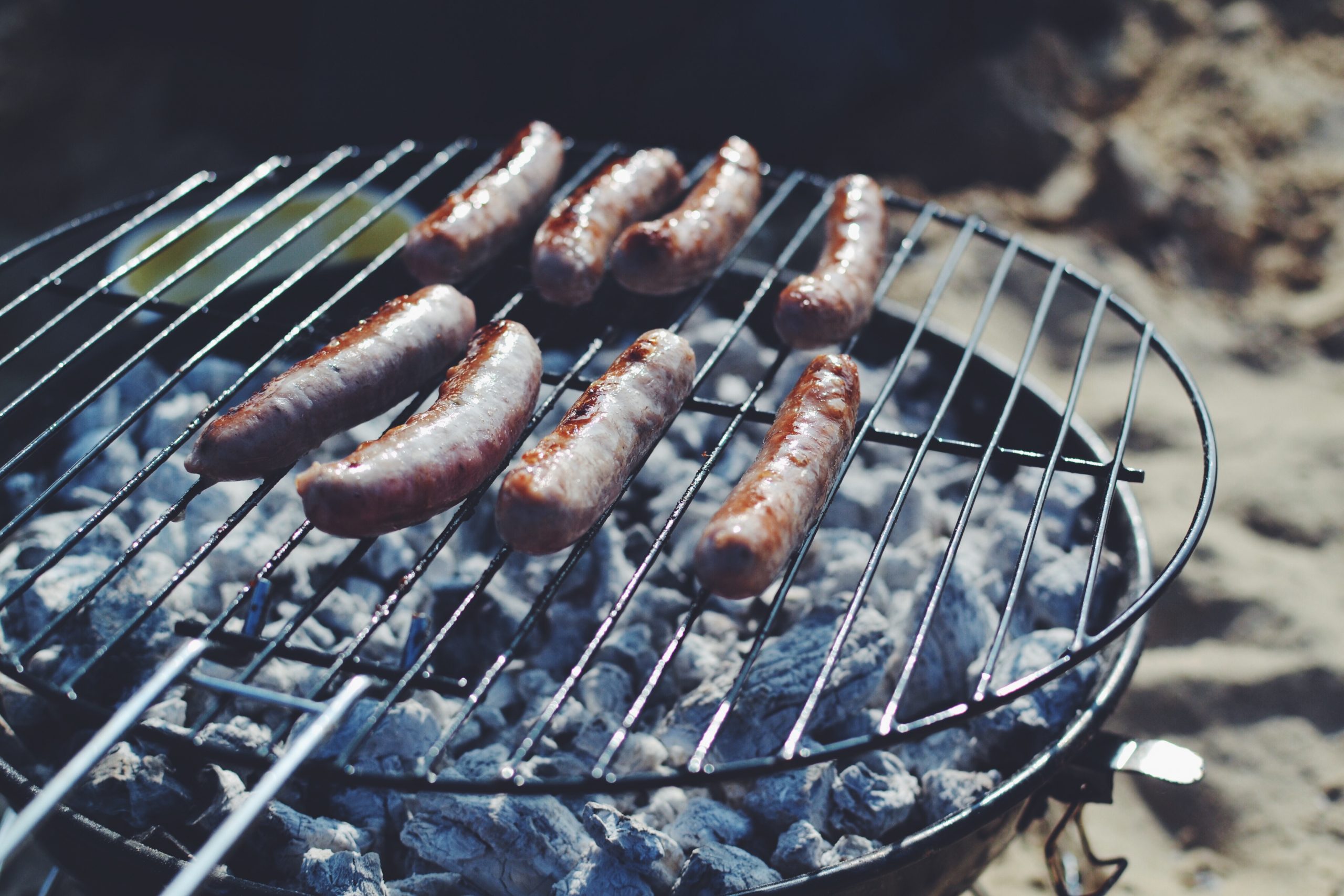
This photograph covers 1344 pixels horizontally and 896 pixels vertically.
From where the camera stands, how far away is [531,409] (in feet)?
8.17

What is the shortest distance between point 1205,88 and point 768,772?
668cm

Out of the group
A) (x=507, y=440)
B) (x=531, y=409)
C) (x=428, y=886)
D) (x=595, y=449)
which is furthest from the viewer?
(x=531, y=409)

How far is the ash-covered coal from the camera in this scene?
2066 mm

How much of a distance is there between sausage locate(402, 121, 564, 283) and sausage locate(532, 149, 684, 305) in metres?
0.11

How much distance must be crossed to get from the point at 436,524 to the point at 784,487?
135cm

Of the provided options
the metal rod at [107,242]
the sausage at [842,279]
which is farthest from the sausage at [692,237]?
the metal rod at [107,242]

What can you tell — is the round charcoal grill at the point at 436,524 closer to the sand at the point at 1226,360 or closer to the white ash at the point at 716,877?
the white ash at the point at 716,877

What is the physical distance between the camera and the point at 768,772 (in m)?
1.63

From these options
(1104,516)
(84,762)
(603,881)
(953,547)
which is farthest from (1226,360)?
(84,762)

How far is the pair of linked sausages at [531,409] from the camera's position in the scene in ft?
6.51

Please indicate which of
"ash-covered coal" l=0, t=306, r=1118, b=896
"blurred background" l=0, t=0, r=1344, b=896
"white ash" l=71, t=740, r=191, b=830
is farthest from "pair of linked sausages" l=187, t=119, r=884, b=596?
"blurred background" l=0, t=0, r=1344, b=896

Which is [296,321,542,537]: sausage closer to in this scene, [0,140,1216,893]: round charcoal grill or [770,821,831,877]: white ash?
[0,140,1216,893]: round charcoal grill

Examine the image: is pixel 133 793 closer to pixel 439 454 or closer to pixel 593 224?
pixel 439 454

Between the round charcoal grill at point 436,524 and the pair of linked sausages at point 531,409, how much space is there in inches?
4.9
